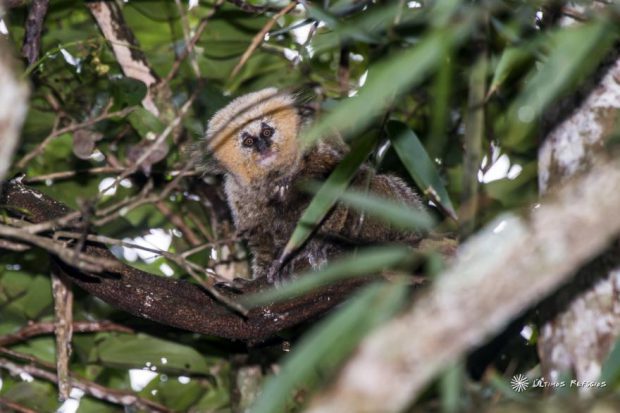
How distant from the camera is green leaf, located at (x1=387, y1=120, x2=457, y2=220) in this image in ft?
10.9

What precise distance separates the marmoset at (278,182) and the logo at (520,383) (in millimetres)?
1126

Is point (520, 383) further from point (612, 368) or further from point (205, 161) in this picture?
point (205, 161)

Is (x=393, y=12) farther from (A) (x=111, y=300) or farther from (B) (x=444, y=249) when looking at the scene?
(A) (x=111, y=300)

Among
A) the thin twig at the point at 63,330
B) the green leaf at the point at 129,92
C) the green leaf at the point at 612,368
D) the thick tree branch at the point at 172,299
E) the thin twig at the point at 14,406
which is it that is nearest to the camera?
the green leaf at the point at 612,368

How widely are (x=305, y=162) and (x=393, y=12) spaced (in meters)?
2.14

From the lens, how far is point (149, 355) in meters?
4.68

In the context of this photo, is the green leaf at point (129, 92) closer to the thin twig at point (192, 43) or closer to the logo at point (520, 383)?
the thin twig at point (192, 43)

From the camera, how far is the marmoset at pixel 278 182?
452cm

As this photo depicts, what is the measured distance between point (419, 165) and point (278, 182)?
1682 millimetres

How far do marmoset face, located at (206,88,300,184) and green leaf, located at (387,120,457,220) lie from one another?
5.22 ft

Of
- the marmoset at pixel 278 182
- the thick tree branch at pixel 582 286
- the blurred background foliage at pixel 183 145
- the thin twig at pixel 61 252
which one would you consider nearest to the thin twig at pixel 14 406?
the blurred background foliage at pixel 183 145

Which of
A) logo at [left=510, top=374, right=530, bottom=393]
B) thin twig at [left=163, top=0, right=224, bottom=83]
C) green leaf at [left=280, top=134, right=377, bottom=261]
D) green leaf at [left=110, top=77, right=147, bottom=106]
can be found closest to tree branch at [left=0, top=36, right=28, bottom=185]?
green leaf at [left=280, top=134, right=377, bottom=261]

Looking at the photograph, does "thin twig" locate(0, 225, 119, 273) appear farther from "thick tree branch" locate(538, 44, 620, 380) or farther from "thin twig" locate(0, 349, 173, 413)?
"thin twig" locate(0, 349, 173, 413)

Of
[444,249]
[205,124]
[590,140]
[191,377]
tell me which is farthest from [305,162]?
[590,140]
